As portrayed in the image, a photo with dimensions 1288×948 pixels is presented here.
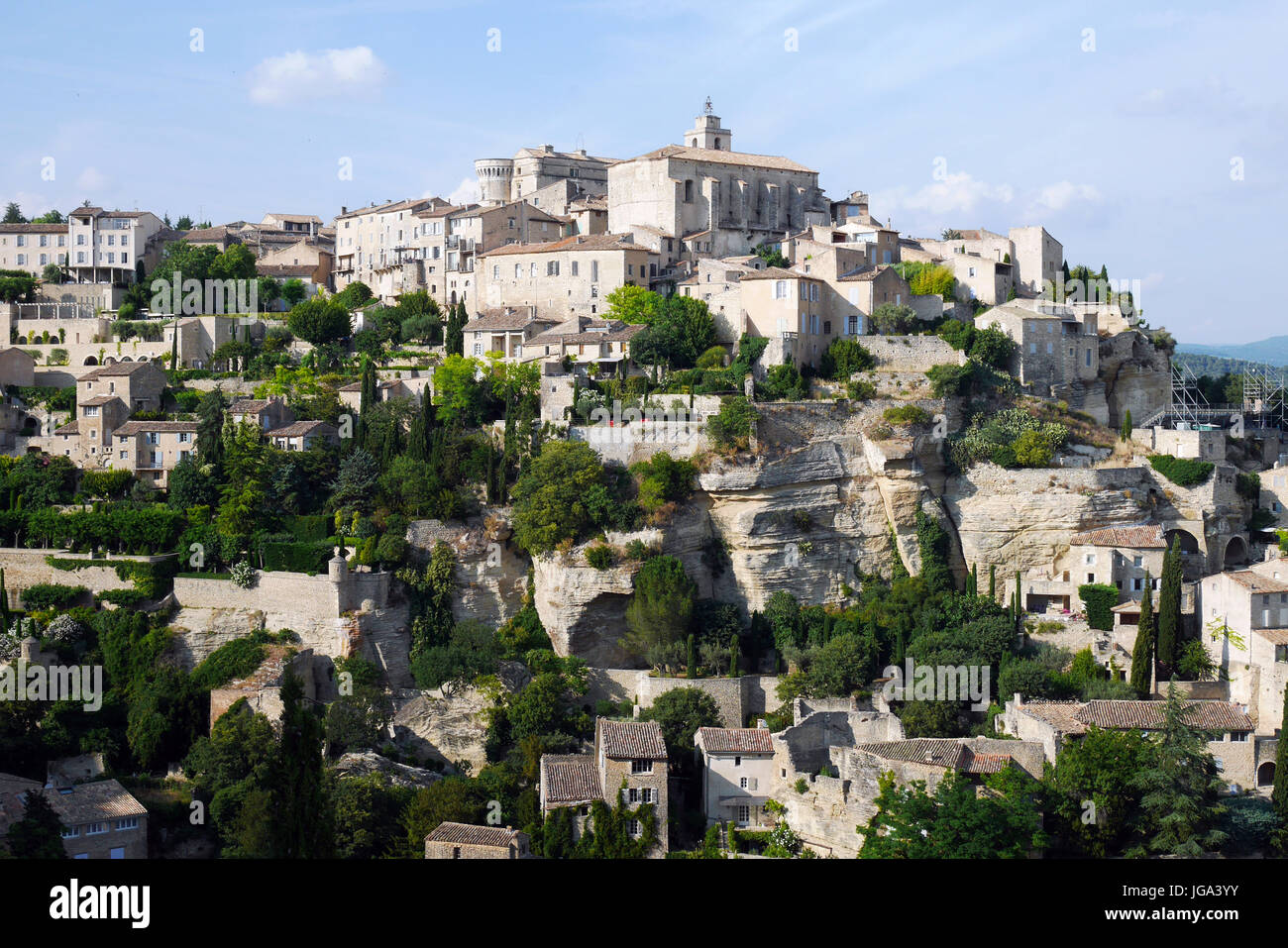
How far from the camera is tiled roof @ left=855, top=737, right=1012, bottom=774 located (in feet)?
113

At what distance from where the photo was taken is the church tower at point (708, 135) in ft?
224

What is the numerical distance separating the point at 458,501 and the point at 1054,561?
1845 centimetres

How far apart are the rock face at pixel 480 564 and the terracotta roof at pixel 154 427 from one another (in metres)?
9.73

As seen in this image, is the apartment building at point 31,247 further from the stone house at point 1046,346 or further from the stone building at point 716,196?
the stone house at point 1046,346

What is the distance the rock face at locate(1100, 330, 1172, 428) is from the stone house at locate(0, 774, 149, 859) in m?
35.6

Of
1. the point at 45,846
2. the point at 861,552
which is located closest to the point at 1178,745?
the point at 861,552

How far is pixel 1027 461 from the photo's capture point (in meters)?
45.9

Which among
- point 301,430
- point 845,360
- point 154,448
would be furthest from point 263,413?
point 845,360

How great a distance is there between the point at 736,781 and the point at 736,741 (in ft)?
3.27

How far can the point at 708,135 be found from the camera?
6831cm

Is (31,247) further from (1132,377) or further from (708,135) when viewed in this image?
(1132,377)

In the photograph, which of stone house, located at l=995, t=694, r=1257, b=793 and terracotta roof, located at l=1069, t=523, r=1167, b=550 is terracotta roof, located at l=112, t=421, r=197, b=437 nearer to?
stone house, located at l=995, t=694, r=1257, b=793

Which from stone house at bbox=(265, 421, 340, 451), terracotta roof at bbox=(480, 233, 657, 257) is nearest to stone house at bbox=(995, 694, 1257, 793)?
stone house at bbox=(265, 421, 340, 451)

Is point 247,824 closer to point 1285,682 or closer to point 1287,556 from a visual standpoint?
point 1285,682
